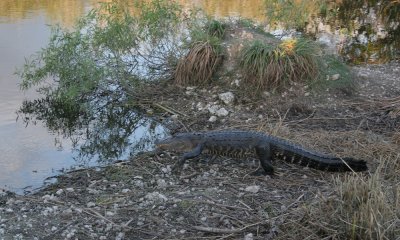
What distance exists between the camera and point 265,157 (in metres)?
4.80

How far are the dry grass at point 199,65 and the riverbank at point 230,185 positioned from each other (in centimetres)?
35

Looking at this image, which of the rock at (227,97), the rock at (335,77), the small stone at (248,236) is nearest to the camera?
the small stone at (248,236)

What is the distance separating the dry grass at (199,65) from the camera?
7.03m

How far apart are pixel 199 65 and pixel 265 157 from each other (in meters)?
2.52

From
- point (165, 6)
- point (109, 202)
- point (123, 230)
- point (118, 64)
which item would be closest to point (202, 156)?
point (109, 202)

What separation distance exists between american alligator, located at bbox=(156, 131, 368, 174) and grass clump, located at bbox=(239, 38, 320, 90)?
5.54ft

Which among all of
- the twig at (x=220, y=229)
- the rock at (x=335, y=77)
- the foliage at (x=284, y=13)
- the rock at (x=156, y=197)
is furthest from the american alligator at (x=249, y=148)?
the foliage at (x=284, y=13)

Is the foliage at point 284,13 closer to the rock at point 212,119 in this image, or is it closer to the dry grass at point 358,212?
the rock at point 212,119

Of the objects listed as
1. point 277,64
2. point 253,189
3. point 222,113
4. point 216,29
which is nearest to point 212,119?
point 222,113

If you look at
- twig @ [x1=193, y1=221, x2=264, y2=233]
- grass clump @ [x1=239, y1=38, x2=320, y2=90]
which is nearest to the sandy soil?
twig @ [x1=193, y1=221, x2=264, y2=233]

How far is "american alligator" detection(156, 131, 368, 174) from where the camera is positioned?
470cm

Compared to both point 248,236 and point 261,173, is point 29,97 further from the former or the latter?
point 248,236

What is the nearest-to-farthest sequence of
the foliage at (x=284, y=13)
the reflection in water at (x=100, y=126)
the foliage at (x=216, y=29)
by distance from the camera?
the reflection in water at (x=100, y=126) → the foliage at (x=216, y=29) → the foliage at (x=284, y=13)

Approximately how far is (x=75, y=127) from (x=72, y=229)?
9.24ft
